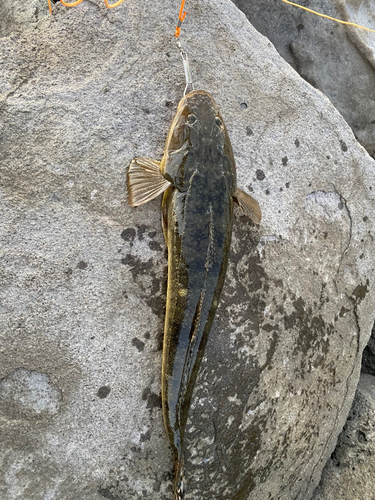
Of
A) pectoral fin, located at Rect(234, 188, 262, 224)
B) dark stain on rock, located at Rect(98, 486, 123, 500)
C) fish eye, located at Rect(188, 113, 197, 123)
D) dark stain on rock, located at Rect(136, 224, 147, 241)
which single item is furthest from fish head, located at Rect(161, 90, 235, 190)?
dark stain on rock, located at Rect(98, 486, 123, 500)

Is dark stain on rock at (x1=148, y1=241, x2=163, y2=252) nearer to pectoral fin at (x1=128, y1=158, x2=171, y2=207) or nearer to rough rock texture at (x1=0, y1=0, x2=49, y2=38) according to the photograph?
pectoral fin at (x1=128, y1=158, x2=171, y2=207)

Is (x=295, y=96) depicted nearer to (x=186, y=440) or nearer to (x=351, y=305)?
(x=351, y=305)

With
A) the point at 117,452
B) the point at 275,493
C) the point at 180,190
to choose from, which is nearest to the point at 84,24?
the point at 180,190

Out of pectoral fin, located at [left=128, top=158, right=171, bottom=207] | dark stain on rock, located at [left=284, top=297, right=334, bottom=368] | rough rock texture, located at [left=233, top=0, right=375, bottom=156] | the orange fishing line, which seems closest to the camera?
pectoral fin, located at [left=128, top=158, right=171, bottom=207]

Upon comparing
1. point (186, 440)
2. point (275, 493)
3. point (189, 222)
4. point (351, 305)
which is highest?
point (189, 222)

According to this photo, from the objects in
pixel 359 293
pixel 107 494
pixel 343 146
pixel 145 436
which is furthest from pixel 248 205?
pixel 107 494

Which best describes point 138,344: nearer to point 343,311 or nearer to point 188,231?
point 188,231

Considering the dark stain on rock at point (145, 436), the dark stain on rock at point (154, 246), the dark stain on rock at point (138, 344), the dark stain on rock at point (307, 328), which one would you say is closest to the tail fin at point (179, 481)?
the dark stain on rock at point (145, 436)
